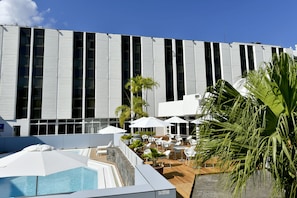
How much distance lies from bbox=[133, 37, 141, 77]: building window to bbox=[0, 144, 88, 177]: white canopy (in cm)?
2219

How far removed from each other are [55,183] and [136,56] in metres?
19.8

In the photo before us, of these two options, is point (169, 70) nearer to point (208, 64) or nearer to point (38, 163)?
point (208, 64)

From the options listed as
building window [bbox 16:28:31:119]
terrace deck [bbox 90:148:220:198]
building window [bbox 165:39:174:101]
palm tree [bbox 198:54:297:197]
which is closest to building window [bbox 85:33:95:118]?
building window [bbox 16:28:31:119]

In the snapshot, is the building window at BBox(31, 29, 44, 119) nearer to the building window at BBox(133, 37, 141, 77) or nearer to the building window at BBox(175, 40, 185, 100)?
the building window at BBox(133, 37, 141, 77)

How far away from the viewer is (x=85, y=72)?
2609cm

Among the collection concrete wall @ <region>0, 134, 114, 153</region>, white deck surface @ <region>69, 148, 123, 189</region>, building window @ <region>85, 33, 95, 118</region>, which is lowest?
white deck surface @ <region>69, 148, 123, 189</region>

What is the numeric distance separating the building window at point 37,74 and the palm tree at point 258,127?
25.3 m

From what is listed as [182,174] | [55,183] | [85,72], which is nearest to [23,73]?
[85,72]

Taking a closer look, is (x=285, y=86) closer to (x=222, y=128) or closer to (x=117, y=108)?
(x=222, y=128)

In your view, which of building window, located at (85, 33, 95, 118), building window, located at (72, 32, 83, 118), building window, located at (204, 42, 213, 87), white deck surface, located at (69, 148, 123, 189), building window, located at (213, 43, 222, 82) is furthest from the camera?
building window, located at (213, 43, 222, 82)

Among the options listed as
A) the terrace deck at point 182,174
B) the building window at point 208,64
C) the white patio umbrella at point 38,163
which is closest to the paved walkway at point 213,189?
the terrace deck at point 182,174

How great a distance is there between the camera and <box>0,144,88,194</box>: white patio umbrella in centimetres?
504

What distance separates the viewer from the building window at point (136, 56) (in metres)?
27.6

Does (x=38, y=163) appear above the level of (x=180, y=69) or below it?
below
